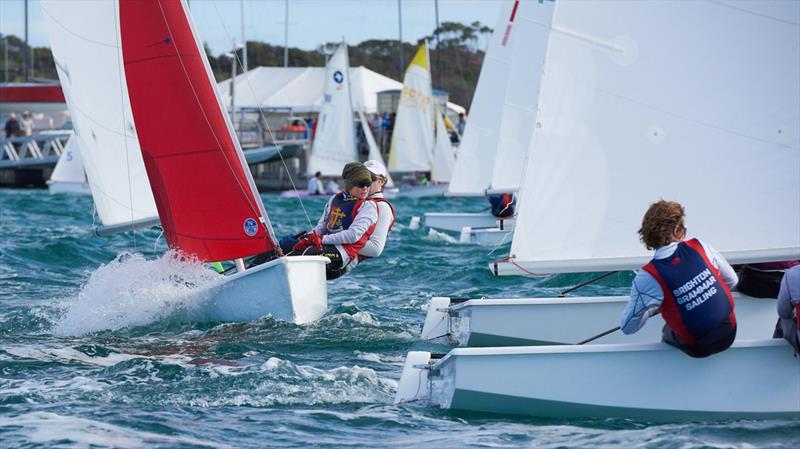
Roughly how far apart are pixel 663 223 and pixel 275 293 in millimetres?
2885

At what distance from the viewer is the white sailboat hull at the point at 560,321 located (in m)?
5.85

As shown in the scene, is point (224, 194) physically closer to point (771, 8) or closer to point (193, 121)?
point (193, 121)

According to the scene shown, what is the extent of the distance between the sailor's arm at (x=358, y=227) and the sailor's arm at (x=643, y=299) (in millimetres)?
2750

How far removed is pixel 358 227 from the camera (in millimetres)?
7086

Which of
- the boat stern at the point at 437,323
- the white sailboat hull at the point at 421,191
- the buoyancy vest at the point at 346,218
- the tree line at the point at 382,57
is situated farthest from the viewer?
the tree line at the point at 382,57

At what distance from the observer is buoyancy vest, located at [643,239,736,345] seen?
176 inches

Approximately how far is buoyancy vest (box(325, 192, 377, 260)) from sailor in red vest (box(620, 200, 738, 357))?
Answer: 279 cm

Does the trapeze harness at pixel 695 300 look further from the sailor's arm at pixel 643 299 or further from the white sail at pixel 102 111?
the white sail at pixel 102 111

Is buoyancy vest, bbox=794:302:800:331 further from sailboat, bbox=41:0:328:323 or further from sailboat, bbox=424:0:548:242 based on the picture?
sailboat, bbox=424:0:548:242

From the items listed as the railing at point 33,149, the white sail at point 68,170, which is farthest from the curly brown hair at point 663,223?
the railing at point 33,149

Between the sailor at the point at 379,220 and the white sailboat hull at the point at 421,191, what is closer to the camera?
the sailor at the point at 379,220

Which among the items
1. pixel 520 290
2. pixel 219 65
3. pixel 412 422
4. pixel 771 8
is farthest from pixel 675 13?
pixel 219 65

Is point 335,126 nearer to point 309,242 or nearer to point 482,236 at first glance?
point 482,236

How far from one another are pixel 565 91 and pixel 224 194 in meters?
2.60
